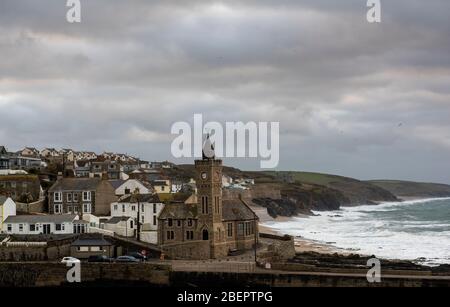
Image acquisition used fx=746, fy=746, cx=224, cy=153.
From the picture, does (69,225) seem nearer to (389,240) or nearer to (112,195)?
(112,195)

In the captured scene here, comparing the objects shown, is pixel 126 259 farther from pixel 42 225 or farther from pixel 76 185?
pixel 76 185

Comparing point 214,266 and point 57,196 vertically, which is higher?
point 57,196

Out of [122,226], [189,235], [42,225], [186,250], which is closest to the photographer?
[186,250]

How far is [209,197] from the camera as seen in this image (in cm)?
4953

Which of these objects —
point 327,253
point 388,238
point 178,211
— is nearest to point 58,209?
point 178,211

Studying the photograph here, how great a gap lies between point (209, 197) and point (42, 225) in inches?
459

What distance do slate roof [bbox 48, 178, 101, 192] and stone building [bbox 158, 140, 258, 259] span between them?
28.5ft

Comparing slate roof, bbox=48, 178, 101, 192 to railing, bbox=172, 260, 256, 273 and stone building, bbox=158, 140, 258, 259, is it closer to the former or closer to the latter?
stone building, bbox=158, 140, 258, 259

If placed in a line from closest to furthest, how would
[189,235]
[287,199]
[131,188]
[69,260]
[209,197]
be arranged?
[69,260], [209,197], [189,235], [131,188], [287,199]

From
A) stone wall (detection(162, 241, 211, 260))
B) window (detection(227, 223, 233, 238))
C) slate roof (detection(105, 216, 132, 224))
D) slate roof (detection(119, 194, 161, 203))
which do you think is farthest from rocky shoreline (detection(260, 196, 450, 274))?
slate roof (detection(105, 216, 132, 224))

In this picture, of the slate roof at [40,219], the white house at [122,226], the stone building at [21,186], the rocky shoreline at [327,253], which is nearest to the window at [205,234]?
the white house at [122,226]

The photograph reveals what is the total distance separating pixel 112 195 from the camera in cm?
5912

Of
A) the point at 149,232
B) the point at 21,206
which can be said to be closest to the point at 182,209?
the point at 149,232

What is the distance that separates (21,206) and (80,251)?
1373 cm
